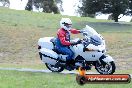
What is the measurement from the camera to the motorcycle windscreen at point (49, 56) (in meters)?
15.1

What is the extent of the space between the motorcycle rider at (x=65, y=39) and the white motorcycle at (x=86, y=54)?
0.43ft

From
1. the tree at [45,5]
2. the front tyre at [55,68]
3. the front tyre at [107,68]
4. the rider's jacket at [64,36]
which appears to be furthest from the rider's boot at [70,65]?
the tree at [45,5]

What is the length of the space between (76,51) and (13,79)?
267cm

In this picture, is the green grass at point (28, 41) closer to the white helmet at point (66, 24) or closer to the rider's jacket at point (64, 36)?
the rider's jacket at point (64, 36)

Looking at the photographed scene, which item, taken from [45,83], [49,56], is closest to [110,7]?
[49,56]

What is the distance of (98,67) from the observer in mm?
14688

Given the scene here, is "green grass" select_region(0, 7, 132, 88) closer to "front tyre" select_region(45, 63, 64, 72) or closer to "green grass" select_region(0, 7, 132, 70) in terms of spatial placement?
"green grass" select_region(0, 7, 132, 70)

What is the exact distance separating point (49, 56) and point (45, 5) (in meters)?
65.7

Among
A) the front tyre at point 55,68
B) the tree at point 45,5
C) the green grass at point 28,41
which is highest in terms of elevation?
the front tyre at point 55,68

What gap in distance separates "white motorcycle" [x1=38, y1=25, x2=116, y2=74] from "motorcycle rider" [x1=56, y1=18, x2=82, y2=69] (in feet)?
0.43

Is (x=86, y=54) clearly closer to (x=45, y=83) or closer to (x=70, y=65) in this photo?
(x=70, y=65)

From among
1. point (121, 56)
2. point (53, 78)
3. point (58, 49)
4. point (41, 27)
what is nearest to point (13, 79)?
point (53, 78)

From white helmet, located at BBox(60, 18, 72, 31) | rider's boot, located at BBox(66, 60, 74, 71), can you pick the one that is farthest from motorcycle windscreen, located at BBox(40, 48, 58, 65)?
white helmet, located at BBox(60, 18, 72, 31)

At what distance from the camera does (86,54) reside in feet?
48.2
